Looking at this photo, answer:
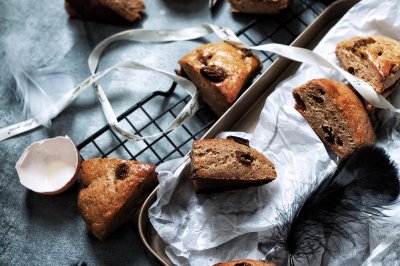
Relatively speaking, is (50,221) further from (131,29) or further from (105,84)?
(131,29)

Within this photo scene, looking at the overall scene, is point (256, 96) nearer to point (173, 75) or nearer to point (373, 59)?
point (173, 75)

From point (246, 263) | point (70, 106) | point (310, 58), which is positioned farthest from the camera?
point (70, 106)

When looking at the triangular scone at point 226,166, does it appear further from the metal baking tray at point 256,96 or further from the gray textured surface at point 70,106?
the gray textured surface at point 70,106

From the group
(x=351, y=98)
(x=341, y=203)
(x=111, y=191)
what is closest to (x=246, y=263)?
(x=341, y=203)

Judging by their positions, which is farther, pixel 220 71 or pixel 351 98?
pixel 220 71

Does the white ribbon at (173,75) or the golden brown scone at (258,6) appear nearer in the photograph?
the white ribbon at (173,75)

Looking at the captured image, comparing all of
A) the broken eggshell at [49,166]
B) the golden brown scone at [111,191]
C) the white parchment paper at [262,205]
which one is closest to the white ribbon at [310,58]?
the white parchment paper at [262,205]

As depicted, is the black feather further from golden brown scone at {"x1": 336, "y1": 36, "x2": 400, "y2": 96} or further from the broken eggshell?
the broken eggshell
